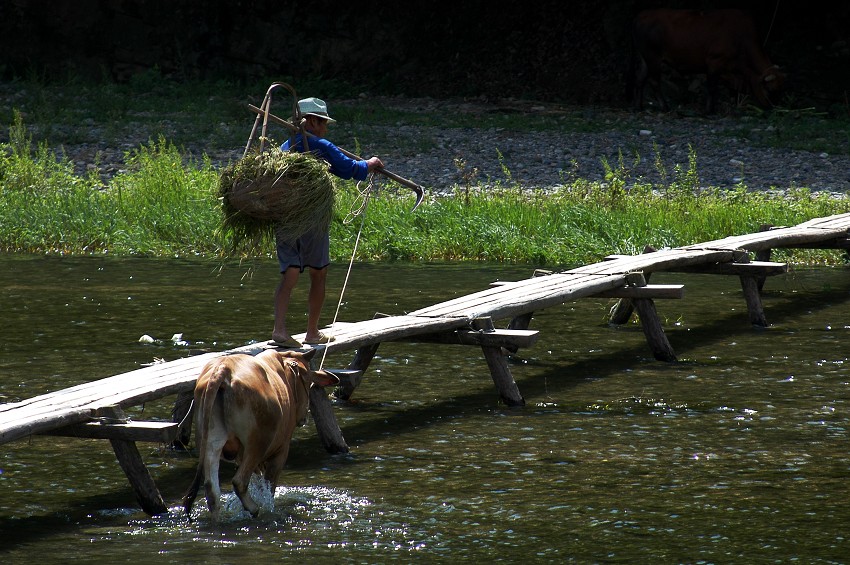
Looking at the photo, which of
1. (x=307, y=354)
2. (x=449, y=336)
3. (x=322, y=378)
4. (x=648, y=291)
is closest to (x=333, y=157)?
(x=307, y=354)

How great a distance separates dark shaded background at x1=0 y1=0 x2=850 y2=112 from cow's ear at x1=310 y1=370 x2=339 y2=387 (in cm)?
1902

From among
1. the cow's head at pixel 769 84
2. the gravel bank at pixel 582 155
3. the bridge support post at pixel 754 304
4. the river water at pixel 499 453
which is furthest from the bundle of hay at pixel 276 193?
the cow's head at pixel 769 84

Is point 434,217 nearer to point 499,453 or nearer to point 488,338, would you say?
point 488,338

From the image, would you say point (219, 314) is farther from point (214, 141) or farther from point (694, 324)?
point (214, 141)

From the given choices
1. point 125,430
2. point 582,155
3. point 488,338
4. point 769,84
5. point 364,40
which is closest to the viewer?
point 125,430

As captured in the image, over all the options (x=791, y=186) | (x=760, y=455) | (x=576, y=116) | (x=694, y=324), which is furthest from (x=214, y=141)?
(x=760, y=455)

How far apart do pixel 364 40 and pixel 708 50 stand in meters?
7.02

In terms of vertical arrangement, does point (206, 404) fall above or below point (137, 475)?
above

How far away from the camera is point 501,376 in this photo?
8883 mm

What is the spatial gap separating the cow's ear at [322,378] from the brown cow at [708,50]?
672 inches

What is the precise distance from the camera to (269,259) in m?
15.5

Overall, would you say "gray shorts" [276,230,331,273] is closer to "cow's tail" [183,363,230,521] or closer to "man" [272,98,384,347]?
"man" [272,98,384,347]

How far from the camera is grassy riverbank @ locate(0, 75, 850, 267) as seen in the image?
Answer: 1539cm

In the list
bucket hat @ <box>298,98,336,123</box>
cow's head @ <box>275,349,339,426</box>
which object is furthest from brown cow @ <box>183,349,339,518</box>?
bucket hat @ <box>298,98,336,123</box>
